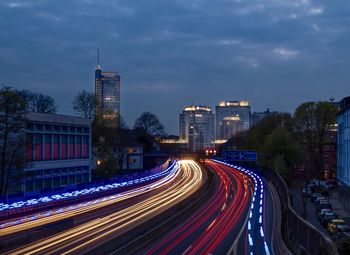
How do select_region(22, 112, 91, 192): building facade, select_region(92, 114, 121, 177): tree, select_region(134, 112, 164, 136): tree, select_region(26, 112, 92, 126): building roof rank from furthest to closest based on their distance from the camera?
select_region(134, 112, 164, 136): tree < select_region(92, 114, 121, 177): tree < select_region(26, 112, 92, 126): building roof < select_region(22, 112, 91, 192): building facade

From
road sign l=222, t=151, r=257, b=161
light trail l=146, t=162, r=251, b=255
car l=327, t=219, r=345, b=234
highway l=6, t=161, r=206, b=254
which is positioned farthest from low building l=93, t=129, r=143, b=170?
car l=327, t=219, r=345, b=234

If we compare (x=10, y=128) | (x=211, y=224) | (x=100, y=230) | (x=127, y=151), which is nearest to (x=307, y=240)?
(x=100, y=230)

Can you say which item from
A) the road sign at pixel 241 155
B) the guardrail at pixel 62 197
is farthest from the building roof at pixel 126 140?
the guardrail at pixel 62 197

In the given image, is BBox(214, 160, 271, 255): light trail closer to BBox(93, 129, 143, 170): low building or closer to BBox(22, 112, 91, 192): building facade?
BBox(22, 112, 91, 192): building facade

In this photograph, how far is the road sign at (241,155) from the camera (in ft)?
291

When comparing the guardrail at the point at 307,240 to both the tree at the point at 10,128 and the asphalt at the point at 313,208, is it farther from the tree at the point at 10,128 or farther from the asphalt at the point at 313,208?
the tree at the point at 10,128

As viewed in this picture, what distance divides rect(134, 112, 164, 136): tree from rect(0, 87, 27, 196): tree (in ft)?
356

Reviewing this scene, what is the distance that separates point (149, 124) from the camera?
522ft

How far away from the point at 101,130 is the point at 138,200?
1185 inches

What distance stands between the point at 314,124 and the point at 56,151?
150 feet

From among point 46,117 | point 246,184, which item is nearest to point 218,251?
point 46,117

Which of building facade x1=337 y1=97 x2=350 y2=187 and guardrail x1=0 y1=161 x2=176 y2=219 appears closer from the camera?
guardrail x1=0 y1=161 x2=176 y2=219

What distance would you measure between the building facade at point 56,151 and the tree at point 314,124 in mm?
35655

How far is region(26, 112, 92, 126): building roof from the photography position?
5806 centimetres
